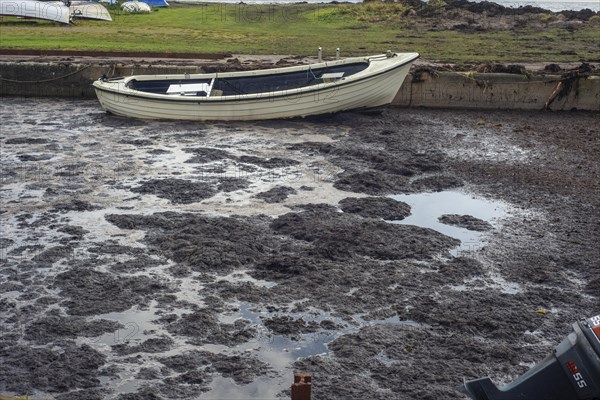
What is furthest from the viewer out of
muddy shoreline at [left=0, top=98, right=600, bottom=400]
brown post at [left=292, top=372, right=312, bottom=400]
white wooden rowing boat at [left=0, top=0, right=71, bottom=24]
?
white wooden rowing boat at [left=0, top=0, right=71, bottom=24]

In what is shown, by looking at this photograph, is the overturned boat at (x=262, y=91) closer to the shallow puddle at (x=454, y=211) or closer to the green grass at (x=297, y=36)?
the green grass at (x=297, y=36)

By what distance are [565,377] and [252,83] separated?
1339 centimetres

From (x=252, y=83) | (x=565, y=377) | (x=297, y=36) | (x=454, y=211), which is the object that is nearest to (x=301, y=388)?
(x=565, y=377)

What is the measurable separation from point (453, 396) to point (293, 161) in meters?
7.82

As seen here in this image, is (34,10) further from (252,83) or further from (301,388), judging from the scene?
(301,388)

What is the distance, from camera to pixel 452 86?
18547 millimetres

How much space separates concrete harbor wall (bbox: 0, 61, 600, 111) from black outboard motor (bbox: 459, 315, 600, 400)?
13.7 meters

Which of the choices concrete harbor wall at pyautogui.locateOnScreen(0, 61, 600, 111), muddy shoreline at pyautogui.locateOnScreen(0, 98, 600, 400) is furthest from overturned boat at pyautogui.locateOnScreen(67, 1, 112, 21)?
muddy shoreline at pyautogui.locateOnScreen(0, 98, 600, 400)

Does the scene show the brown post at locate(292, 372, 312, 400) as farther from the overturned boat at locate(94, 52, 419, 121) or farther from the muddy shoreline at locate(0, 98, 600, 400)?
the overturned boat at locate(94, 52, 419, 121)

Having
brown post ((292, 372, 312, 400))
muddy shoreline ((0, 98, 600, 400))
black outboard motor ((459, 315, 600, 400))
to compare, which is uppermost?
black outboard motor ((459, 315, 600, 400))

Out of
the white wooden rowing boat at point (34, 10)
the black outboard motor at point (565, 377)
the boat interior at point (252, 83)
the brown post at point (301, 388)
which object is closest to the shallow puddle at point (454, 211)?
the black outboard motor at point (565, 377)

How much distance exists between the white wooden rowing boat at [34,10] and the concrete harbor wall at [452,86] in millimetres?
11183

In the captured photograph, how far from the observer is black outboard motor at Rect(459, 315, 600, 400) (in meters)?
5.02

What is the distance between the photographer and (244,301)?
8.84m
